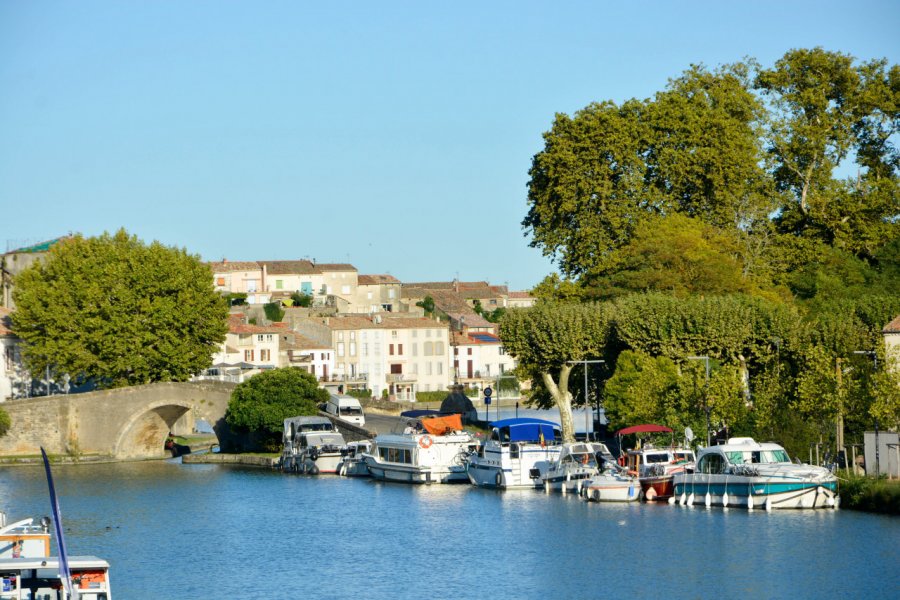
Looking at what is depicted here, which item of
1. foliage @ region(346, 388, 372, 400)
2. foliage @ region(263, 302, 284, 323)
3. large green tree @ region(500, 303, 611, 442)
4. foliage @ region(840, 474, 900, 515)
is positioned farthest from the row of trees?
foliage @ region(263, 302, 284, 323)

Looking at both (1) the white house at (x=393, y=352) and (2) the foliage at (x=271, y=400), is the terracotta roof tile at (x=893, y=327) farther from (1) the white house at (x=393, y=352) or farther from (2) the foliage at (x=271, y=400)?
(1) the white house at (x=393, y=352)

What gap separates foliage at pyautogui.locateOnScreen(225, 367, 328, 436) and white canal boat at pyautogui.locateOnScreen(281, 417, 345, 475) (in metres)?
1.19

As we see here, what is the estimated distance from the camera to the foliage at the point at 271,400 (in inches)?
2702

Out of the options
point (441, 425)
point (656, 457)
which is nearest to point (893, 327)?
point (656, 457)

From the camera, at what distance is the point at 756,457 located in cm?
4541

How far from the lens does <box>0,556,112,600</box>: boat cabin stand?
2770 cm

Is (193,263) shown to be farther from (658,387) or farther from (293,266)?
(293,266)

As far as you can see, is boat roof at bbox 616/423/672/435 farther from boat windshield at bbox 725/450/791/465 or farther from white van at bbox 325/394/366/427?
white van at bbox 325/394/366/427

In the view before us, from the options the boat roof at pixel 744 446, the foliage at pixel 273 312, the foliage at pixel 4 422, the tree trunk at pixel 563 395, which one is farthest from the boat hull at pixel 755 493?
the foliage at pixel 273 312

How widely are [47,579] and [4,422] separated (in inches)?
1629

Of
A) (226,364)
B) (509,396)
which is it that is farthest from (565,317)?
(509,396)

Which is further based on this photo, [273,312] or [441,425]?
[273,312]

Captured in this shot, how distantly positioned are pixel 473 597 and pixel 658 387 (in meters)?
21.6

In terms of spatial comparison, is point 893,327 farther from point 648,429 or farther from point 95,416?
point 95,416
